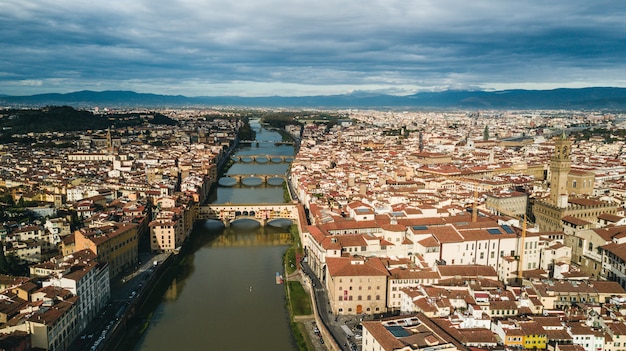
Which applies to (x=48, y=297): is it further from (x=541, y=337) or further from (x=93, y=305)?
(x=541, y=337)

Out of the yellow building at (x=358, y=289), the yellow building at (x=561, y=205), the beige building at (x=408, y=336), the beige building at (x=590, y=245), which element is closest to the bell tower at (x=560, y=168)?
the yellow building at (x=561, y=205)

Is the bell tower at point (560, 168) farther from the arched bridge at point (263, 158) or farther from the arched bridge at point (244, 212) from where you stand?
the arched bridge at point (263, 158)

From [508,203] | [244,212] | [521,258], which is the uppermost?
[508,203]

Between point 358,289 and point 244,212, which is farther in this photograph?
point 244,212

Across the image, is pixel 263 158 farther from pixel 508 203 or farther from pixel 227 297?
pixel 227 297

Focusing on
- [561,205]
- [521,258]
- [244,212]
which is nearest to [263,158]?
[244,212]
